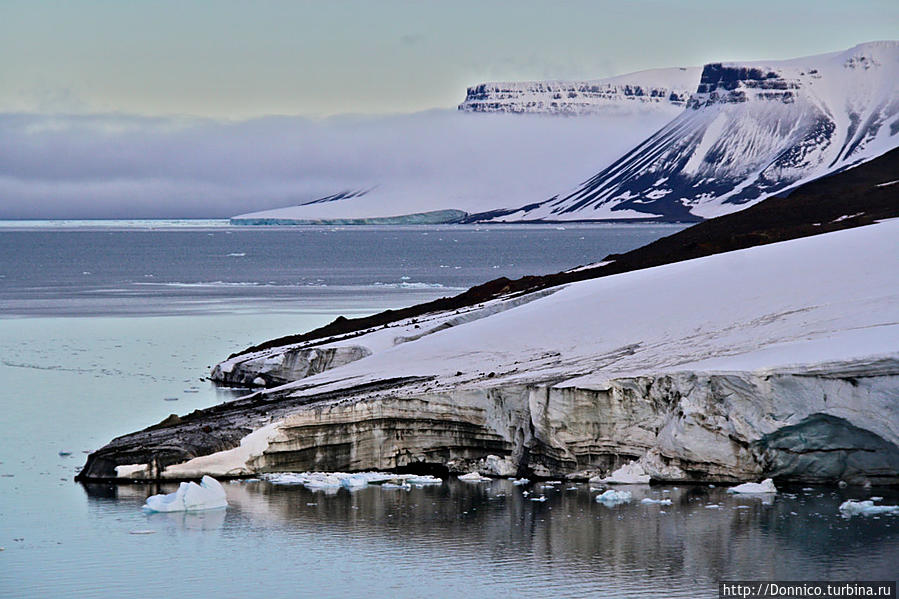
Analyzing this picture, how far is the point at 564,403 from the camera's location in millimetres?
17922

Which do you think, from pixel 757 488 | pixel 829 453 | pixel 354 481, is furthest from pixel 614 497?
pixel 354 481

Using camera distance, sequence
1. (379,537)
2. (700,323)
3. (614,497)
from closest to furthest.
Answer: (379,537), (614,497), (700,323)

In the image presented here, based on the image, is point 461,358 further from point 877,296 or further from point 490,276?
point 490,276

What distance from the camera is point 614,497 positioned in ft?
55.5

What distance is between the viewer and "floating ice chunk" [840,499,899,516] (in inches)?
626

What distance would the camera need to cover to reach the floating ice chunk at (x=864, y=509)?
15909 mm

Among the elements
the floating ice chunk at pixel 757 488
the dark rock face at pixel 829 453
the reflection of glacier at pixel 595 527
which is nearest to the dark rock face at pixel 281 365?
the reflection of glacier at pixel 595 527

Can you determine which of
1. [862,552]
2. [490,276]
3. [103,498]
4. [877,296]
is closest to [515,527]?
[862,552]

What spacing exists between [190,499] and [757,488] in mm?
7526

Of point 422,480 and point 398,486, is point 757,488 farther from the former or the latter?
point 398,486

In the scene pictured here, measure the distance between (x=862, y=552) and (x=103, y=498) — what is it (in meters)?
9.78

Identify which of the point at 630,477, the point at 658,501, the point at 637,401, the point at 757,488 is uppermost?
the point at 637,401

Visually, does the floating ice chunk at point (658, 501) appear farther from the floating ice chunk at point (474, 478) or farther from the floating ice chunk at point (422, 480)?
the floating ice chunk at point (422, 480)

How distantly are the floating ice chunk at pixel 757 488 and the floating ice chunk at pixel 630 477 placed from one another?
1224mm
